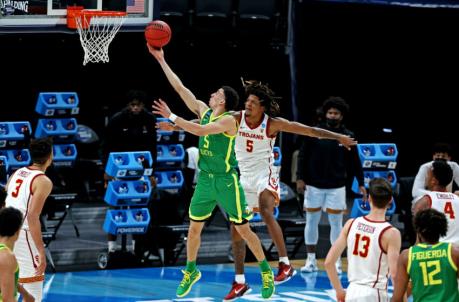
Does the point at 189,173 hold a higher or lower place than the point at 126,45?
lower

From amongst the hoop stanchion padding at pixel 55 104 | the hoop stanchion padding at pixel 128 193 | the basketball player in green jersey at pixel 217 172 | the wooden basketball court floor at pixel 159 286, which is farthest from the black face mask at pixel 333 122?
the hoop stanchion padding at pixel 55 104

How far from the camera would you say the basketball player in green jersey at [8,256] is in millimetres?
8016

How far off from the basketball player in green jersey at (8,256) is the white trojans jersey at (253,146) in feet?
14.3

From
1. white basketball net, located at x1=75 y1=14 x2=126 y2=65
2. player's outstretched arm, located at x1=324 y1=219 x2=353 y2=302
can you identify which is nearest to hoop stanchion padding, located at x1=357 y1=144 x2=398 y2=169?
white basketball net, located at x1=75 y1=14 x2=126 y2=65

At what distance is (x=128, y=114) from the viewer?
15297 millimetres

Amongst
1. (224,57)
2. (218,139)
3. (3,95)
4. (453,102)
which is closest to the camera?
(218,139)

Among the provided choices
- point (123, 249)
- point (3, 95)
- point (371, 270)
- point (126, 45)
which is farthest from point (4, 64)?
point (371, 270)

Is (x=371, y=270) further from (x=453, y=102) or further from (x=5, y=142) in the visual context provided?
(x=453, y=102)

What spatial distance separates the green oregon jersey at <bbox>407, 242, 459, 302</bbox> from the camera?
8359 millimetres

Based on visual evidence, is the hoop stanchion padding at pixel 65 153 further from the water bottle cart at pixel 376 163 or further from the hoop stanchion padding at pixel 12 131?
the water bottle cart at pixel 376 163

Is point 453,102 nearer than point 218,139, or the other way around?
point 218,139

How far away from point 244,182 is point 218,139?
1.13 metres

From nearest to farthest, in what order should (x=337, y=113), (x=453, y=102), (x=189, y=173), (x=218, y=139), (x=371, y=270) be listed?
(x=371, y=270), (x=218, y=139), (x=337, y=113), (x=189, y=173), (x=453, y=102)

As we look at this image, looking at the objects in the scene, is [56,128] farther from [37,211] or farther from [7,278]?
[7,278]
